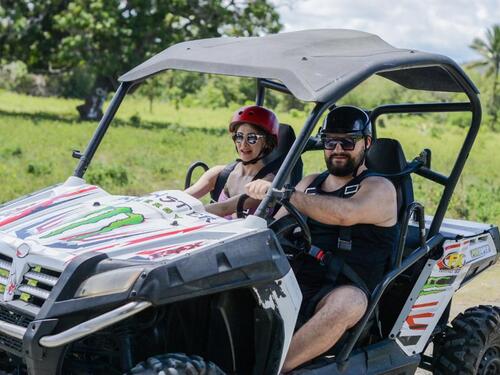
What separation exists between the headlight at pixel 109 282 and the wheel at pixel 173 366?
31cm

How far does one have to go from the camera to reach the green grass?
41.7 ft

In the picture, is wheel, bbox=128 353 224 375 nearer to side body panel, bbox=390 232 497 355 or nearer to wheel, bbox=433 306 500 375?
side body panel, bbox=390 232 497 355

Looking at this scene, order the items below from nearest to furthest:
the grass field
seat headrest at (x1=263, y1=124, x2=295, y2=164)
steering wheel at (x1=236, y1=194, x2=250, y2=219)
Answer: steering wheel at (x1=236, y1=194, x2=250, y2=219) < seat headrest at (x1=263, y1=124, x2=295, y2=164) < the grass field

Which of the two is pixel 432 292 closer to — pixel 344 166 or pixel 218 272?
pixel 344 166

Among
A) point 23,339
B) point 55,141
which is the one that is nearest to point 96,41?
point 55,141

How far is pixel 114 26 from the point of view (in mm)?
27094

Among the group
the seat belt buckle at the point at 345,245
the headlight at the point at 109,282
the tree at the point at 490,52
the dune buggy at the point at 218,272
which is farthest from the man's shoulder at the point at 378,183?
the tree at the point at 490,52

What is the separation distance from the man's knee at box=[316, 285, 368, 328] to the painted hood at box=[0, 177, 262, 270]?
2.23 feet

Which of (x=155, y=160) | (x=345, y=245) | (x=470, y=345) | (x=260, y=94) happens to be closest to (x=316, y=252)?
(x=345, y=245)

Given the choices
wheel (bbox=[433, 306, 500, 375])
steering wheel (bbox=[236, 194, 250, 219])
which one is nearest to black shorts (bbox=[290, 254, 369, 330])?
steering wheel (bbox=[236, 194, 250, 219])

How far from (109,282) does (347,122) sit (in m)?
1.62

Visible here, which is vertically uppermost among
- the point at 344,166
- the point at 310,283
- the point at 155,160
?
the point at 344,166

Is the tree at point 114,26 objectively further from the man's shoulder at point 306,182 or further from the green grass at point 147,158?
the man's shoulder at point 306,182

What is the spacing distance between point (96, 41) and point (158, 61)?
24.4m
